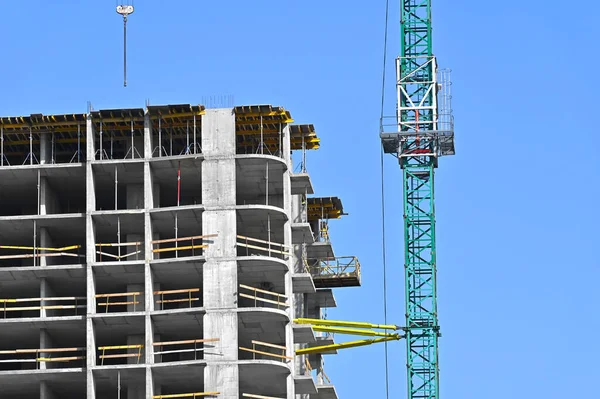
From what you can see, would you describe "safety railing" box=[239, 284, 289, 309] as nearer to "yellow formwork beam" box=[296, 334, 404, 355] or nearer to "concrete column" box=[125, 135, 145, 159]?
"yellow formwork beam" box=[296, 334, 404, 355]

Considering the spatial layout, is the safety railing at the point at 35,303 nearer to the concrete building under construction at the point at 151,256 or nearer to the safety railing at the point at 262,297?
the concrete building under construction at the point at 151,256

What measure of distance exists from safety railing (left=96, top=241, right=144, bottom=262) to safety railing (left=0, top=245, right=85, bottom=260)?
4.16 ft

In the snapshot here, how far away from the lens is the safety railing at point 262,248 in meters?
114

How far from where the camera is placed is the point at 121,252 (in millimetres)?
118438

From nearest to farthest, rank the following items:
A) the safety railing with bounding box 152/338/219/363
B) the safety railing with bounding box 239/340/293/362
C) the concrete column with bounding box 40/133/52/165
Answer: the safety railing with bounding box 152/338/219/363 < the safety railing with bounding box 239/340/293/362 < the concrete column with bounding box 40/133/52/165

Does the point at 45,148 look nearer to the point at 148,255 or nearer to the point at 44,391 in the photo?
the point at 148,255

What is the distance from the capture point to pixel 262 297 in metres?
117

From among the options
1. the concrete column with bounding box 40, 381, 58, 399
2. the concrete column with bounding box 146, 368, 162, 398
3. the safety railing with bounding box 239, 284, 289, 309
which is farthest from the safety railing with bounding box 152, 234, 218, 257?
the concrete column with bounding box 40, 381, 58, 399

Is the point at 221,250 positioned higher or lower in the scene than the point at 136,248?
lower

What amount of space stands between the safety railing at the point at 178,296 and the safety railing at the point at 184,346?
243 centimetres

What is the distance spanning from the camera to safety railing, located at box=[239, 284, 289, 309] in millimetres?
113250

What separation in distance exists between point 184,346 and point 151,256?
7.29m

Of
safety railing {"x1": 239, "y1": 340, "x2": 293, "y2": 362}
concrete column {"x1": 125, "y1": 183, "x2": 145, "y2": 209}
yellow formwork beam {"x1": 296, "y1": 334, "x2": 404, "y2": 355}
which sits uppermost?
concrete column {"x1": 125, "y1": 183, "x2": 145, "y2": 209}

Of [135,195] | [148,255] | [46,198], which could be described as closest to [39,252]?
[46,198]
